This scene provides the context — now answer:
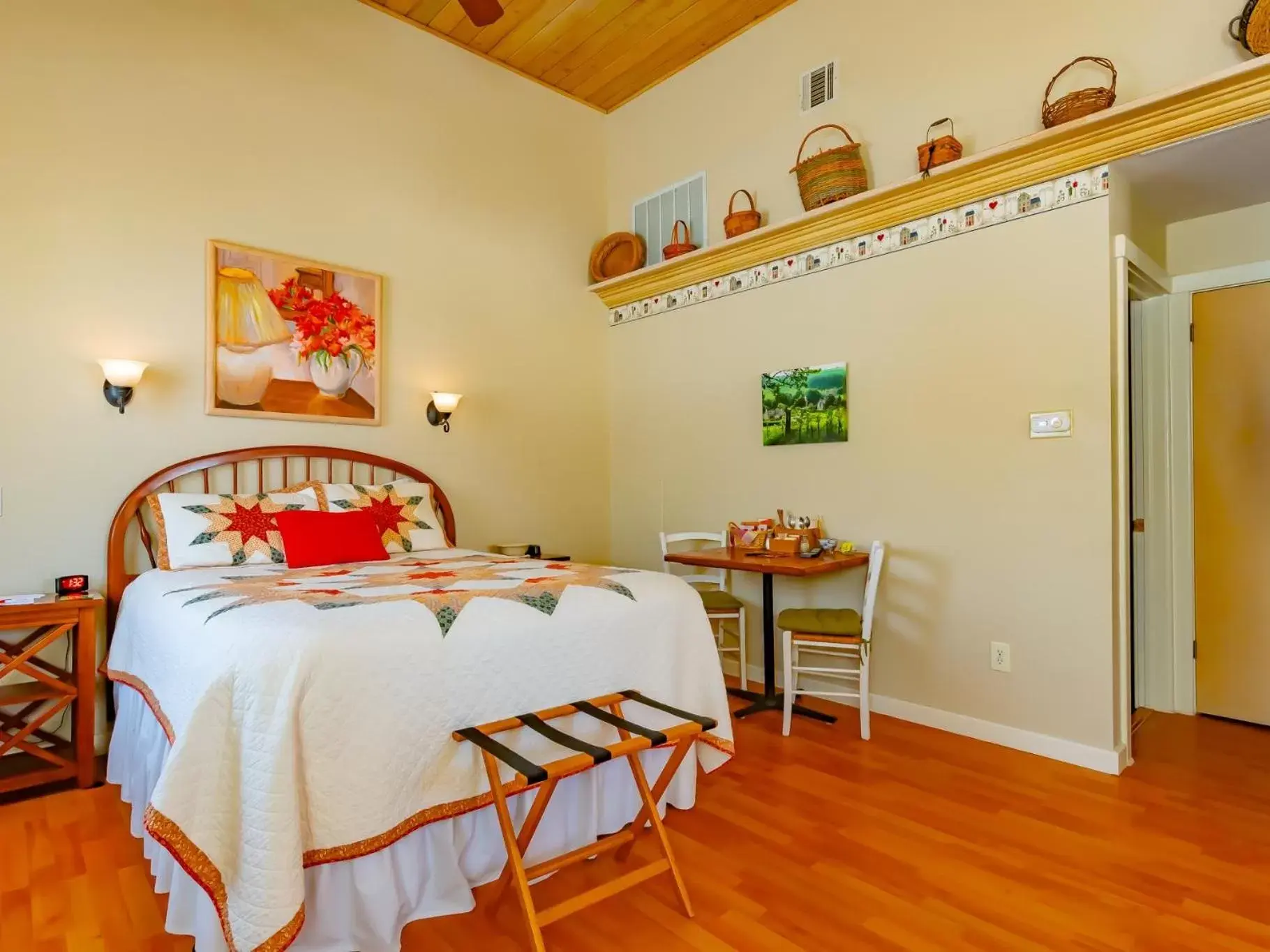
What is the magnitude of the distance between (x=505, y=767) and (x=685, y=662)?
64 cm

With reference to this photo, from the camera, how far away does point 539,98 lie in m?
4.47

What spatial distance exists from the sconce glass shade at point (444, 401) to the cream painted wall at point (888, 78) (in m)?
1.72

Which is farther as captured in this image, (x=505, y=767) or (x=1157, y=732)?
(x=1157, y=732)

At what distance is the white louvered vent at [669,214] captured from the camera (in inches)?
165

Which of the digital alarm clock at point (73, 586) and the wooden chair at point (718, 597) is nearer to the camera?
the digital alarm clock at point (73, 586)

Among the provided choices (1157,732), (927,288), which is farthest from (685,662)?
(1157,732)

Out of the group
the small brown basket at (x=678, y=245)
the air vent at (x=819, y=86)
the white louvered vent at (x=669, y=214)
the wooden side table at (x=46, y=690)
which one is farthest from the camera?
the white louvered vent at (x=669, y=214)

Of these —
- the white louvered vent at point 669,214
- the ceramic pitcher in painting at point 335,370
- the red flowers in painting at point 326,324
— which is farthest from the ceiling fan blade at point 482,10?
the white louvered vent at point 669,214

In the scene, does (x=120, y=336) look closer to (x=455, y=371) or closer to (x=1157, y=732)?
(x=455, y=371)

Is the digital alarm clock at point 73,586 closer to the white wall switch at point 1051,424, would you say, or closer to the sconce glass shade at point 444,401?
the sconce glass shade at point 444,401

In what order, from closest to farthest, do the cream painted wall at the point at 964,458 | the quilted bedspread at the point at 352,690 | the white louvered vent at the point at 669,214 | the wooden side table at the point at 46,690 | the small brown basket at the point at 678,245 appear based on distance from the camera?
the quilted bedspread at the point at 352,690
the wooden side table at the point at 46,690
the cream painted wall at the point at 964,458
the small brown basket at the point at 678,245
the white louvered vent at the point at 669,214

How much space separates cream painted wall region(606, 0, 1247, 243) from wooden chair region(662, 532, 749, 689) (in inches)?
67.2

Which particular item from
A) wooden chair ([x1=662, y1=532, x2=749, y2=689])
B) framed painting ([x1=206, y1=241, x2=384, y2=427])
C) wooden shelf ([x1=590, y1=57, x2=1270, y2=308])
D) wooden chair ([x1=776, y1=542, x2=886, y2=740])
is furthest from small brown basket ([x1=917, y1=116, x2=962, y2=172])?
framed painting ([x1=206, y1=241, x2=384, y2=427])

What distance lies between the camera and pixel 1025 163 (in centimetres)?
277
